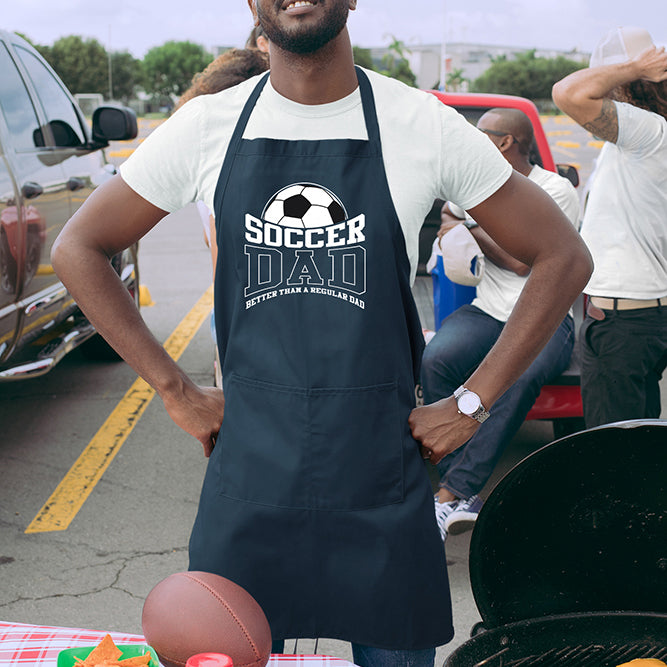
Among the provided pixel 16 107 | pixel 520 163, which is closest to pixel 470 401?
pixel 520 163

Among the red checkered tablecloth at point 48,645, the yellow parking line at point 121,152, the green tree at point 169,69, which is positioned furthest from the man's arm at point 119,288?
the green tree at point 169,69

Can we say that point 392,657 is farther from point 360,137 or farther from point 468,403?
point 360,137

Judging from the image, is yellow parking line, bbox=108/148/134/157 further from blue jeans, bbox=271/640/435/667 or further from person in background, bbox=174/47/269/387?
blue jeans, bbox=271/640/435/667

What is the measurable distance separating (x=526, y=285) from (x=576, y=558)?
59cm

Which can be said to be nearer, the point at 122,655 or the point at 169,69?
the point at 122,655

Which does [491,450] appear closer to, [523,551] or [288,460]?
[523,551]

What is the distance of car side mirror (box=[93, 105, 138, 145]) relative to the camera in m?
5.60

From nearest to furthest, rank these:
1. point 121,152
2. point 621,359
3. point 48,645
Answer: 1. point 48,645
2. point 621,359
3. point 121,152

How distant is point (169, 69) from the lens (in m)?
87.1

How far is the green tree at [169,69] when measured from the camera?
86.1m

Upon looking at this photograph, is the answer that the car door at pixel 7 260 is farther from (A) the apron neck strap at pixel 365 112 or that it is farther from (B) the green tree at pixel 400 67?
(B) the green tree at pixel 400 67

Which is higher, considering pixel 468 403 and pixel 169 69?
pixel 468 403

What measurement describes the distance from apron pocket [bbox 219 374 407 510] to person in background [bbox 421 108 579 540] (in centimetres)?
196

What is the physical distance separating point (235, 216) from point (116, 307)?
1.30ft
